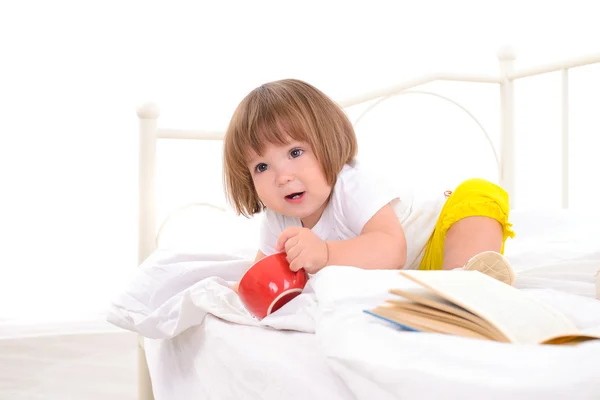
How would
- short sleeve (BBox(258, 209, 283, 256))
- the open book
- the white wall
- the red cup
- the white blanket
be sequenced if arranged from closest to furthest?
the white blanket → the open book → the red cup → short sleeve (BBox(258, 209, 283, 256)) → the white wall

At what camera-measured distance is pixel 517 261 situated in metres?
1.21

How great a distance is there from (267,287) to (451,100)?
115 cm

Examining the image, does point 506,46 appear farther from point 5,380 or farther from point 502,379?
point 5,380

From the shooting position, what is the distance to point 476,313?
513 millimetres

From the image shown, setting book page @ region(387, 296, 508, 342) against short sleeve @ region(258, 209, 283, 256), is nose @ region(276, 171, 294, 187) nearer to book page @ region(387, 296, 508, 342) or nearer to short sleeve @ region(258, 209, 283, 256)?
short sleeve @ region(258, 209, 283, 256)

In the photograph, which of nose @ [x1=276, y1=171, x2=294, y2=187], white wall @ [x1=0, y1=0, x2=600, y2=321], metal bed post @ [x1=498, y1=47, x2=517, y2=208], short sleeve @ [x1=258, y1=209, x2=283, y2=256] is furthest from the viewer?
white wall @ [x1=0, y1=0, x2=600, y2=321]

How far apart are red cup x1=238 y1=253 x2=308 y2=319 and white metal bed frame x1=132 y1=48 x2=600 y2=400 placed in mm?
730

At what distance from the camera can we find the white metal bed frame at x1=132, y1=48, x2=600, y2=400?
1.55 m

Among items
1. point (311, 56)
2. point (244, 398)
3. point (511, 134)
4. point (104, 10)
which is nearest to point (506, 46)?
point (511, 134)

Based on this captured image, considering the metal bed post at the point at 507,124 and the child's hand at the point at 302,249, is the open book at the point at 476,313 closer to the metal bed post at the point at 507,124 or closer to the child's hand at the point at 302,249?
the child's hand at the point at 302,249

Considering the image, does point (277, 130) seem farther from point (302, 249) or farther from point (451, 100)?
point (451, 100)

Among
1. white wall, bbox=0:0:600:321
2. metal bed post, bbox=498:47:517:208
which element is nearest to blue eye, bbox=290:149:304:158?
metal bed post, bbox=498:47:517:208

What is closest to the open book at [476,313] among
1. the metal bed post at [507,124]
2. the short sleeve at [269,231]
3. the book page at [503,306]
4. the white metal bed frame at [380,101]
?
the book page at [503,306]

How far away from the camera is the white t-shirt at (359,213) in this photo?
3.48 feet
